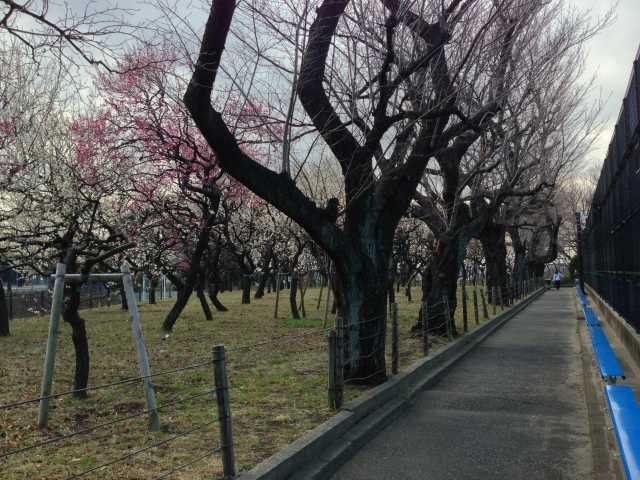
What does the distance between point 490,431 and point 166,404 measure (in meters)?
3.43

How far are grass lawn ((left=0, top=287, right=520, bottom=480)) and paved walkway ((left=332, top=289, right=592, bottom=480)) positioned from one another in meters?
0.87

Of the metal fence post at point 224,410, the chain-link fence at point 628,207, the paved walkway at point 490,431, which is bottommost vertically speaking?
the paved walkway at point 490,431

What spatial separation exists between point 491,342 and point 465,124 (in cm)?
734

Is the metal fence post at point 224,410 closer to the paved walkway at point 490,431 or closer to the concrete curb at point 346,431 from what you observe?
the concrete curb at point 346,431

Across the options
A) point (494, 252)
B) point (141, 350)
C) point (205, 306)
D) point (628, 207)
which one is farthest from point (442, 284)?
point (494, 252)

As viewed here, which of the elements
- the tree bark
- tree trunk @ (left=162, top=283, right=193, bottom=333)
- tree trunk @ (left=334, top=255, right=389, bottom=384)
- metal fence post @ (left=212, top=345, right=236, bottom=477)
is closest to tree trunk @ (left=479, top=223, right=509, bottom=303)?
tree trunk @ (left=162, top=283, right=193, bottom=333)

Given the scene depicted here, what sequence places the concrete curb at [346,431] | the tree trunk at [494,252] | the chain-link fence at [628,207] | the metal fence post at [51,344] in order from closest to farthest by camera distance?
the concrete curb at [346,431]
the metal fence post at [51,344]
the chain-link fence at [628,207]
the tree trunk at [494,252]

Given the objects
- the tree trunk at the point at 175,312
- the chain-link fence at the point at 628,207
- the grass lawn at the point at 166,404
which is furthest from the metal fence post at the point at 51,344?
the tree trunk at the point at 175,312

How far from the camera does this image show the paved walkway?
5.37 metres

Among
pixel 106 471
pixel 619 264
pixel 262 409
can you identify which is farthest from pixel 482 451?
pixel 619 264

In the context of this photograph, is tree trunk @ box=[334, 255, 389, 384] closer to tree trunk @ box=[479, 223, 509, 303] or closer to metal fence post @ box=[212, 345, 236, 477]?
metal fence post @ box=[212, 345, 236, 477]

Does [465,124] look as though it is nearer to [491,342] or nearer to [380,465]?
[380,465]

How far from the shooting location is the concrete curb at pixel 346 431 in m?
4.99

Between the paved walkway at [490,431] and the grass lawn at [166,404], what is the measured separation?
866 millimetres
